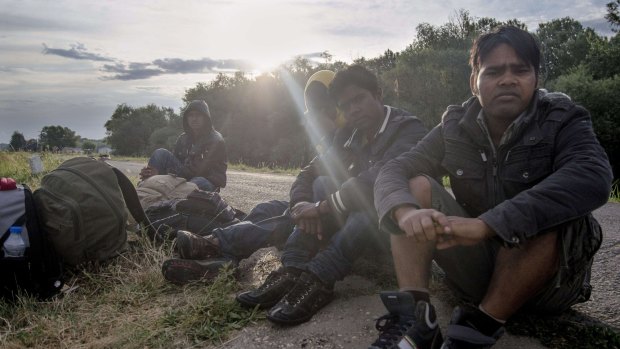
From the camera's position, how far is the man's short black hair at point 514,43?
230 cm

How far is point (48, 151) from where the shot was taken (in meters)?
13.3

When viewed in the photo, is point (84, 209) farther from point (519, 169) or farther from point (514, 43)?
point (514, 43)

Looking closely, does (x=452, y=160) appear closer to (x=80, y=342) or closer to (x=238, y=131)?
(x=80, y=342)

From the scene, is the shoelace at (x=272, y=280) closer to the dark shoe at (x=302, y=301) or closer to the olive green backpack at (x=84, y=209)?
the dark shoe at (x=302, y=301)

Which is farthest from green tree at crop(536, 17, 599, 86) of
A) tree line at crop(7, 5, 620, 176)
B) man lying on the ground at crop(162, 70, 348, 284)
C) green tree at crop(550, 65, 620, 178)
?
man lying on the ground at crop(162, 70, 348, 284)

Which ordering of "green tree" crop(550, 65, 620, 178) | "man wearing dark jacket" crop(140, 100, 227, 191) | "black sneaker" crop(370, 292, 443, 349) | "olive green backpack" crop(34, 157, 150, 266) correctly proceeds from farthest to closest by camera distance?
1. "green tree" crop(550, 65, 620, 178)
2. "man wearing dark jacket" crop(140, 100, 227, 191)
3. "olive green backpack" crop(34, 157, 150, 266)
4. "black sneaker" crop(370, 292, 443, 349)

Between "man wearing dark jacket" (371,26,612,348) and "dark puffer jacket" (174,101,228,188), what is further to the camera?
"dark puffer jacket" (174,101,228,188)

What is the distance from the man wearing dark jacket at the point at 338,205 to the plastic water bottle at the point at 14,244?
1503mm

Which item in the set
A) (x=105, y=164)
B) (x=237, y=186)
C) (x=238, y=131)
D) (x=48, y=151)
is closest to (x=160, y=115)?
(x=238, y=131)

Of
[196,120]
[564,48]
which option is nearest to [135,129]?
[564,48]

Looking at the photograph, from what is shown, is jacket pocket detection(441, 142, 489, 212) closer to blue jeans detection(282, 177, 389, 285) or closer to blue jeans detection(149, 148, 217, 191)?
blue jeans detection(282, 177, 389, 285)

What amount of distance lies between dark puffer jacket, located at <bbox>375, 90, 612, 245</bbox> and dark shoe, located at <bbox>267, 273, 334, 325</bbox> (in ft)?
1.99

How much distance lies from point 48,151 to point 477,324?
14055mm

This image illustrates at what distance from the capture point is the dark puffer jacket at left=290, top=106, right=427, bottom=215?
9.04ft
